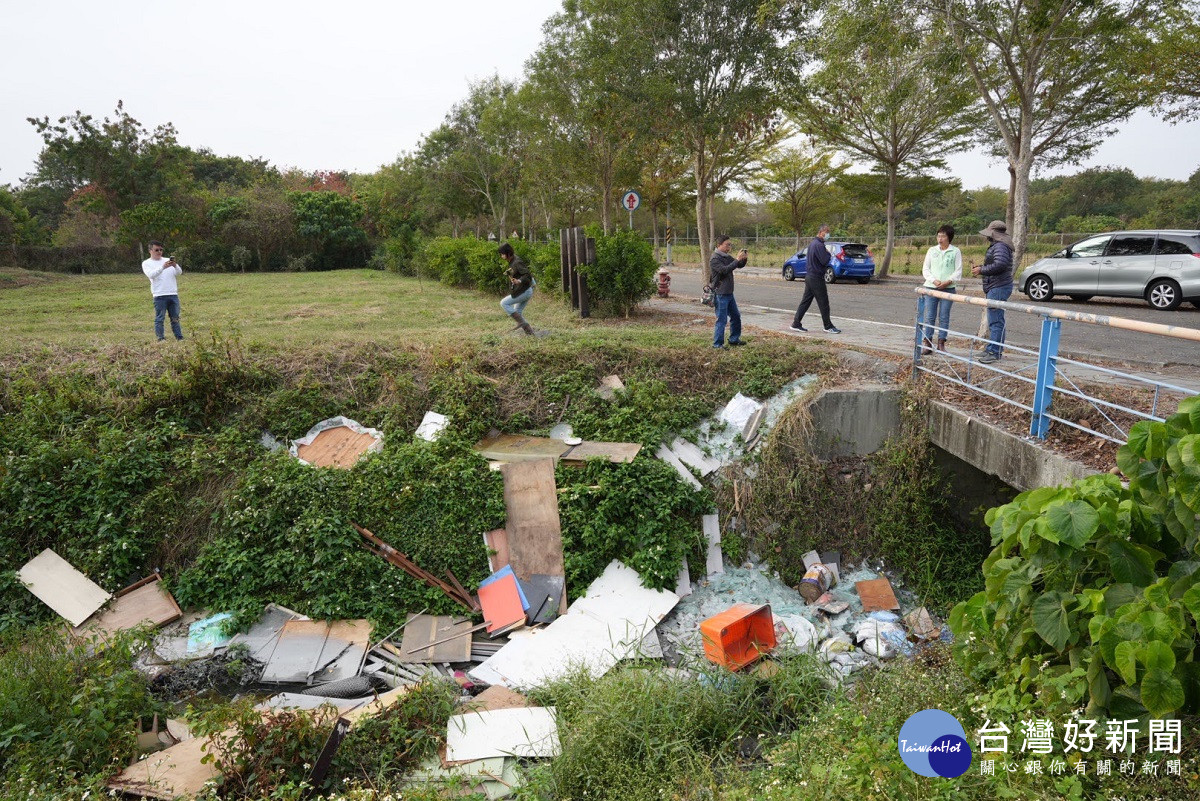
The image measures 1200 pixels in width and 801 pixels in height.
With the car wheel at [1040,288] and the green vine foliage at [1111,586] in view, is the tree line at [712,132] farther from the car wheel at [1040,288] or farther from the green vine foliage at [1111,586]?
the green vine foliage at [1111,586]

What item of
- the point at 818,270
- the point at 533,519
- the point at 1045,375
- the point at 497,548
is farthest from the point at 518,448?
the point at 818,270

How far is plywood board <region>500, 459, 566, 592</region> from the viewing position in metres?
6.54

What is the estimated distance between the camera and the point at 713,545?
22.5ft

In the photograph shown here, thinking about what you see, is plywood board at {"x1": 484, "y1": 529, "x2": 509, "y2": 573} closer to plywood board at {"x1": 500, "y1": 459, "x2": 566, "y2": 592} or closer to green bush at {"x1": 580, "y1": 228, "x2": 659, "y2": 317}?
plywood board at {"x1": 500, "y1": 459, "x2": 566, "y2": 592}

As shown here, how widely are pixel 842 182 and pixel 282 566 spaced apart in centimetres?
2787

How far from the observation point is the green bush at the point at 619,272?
39.7 ft

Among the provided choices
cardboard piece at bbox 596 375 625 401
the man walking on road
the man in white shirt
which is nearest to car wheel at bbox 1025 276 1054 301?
the man walking on road

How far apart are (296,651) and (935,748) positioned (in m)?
4.96

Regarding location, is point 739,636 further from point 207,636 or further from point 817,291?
point 817,291

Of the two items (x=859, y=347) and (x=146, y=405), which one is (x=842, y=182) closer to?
(x=859, y=347)

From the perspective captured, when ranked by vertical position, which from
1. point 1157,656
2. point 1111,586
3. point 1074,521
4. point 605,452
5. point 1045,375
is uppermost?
point 1045,375

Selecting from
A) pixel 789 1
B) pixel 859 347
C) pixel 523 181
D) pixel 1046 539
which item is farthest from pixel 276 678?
pixel 523 181

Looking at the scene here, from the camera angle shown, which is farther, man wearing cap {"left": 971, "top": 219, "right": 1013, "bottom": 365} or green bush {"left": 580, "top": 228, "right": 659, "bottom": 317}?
green bush {"left": 580, "top": 228, "right": 659, "bottom": 317}

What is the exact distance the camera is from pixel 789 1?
45.2 feet
